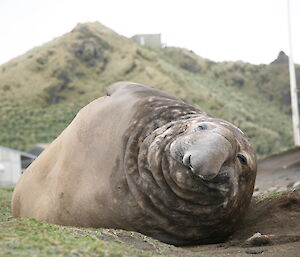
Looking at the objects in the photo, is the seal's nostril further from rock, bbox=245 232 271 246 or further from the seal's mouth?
rock, bbox=245 232 271 246

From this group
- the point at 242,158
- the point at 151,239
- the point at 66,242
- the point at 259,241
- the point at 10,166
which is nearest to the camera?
the point at 66,242

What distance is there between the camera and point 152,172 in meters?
3.85

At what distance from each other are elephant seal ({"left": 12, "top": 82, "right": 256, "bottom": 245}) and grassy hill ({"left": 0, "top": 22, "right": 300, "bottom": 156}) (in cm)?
3464

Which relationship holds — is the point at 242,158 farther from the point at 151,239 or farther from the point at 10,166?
the point at 10,166

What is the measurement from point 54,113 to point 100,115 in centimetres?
4120

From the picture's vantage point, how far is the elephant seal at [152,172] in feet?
11.6

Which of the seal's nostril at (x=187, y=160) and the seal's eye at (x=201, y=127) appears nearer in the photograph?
the seal's nostril at (x=187, y=160)

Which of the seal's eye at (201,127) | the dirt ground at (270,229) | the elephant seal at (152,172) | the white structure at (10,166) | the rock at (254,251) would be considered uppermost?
the seal's eye at (201,127)

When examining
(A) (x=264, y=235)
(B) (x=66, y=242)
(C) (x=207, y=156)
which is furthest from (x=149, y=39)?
(B) (x=66, y=242)

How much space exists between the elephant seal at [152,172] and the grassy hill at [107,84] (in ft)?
114

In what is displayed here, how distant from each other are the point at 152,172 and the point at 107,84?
4582 cm

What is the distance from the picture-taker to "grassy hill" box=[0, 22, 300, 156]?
43.8 m

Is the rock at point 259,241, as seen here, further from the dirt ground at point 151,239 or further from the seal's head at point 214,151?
the seal's head at point 214,151

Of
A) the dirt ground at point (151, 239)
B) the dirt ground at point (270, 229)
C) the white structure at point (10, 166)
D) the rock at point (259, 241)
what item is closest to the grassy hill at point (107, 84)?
the white structure at point (10, 166)
